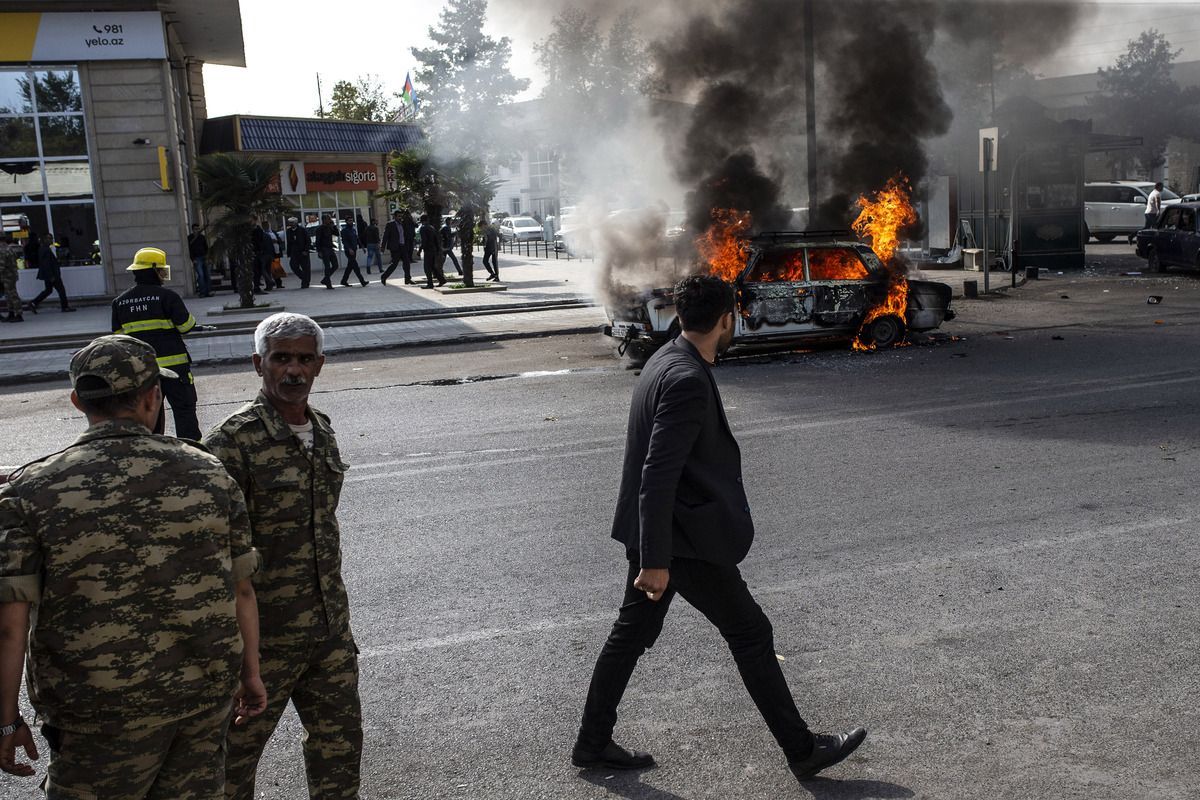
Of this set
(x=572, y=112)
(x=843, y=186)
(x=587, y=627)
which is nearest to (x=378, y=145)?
(x=572, y=112)

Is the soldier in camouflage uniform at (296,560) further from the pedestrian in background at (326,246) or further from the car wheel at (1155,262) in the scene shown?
the pedestrian in background at (326,246)

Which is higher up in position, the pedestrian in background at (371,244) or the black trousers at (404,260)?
the pedestrian in background at (371,244)

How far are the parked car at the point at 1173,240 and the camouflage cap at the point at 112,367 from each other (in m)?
22.4

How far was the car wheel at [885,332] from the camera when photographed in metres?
12.9

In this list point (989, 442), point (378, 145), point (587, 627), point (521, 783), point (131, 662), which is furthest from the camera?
point (378, 145)

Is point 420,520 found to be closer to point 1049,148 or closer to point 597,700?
point 597,700

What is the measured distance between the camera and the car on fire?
12141mm

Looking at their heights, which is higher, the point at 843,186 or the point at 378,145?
the point at 378,145

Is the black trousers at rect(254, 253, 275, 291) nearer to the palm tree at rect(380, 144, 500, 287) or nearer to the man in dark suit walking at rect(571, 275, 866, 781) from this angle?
the palm tree at rect(380, 144, 500, 287)

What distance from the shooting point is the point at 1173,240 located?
21078mm

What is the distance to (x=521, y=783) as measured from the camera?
3.27m

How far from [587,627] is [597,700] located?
44.8 inches

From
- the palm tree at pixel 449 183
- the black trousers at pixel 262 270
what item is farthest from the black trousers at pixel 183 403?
the black trousers at pixel 262 270

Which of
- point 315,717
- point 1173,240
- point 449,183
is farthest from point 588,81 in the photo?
point 315,717
